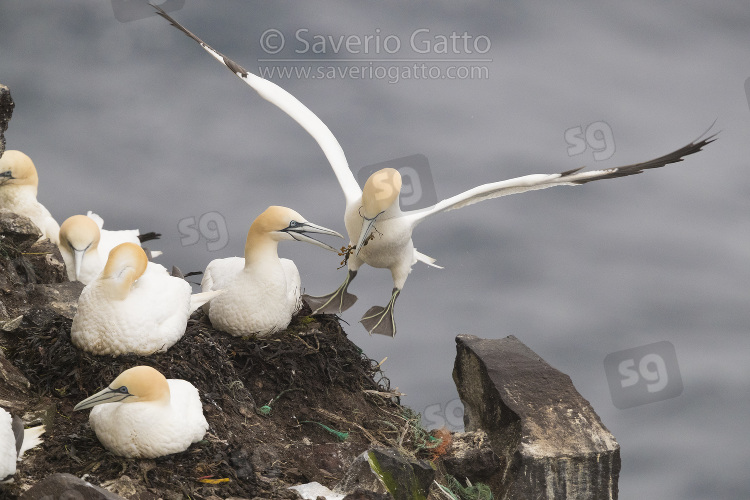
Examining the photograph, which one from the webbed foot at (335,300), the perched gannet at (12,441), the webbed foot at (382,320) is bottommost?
the perched gannet at (12,441)

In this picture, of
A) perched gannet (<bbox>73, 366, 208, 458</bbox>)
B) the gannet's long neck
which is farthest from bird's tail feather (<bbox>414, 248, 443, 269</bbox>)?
perched gannet (<bbox>73, 366, 208, 458</bbox>)

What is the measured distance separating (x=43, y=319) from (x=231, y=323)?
1191 millimetres

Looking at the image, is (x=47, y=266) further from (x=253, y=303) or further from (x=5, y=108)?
(x=253, y=303)

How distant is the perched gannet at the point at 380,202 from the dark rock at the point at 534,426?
2.57 feet

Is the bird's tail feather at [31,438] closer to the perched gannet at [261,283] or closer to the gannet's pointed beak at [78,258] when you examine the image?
the perched gannet at [261,283]

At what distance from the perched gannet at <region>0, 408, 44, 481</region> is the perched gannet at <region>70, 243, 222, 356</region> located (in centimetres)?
68

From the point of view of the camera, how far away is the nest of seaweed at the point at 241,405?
545 cm

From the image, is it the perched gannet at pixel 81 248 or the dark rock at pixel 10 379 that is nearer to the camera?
the dark rock at pixel 10 379

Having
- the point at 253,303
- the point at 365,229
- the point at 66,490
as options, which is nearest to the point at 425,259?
the point at 365,229

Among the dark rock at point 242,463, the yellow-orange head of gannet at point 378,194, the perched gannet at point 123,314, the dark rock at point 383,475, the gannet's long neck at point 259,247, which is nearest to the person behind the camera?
the dark rock at point 383,475

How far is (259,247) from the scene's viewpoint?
6.90 m

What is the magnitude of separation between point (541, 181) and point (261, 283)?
6.86 ft

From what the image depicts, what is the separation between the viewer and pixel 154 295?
6.18 m

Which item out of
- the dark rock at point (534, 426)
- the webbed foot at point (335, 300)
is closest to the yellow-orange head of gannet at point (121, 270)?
the webbed foot at point (335, 300)
